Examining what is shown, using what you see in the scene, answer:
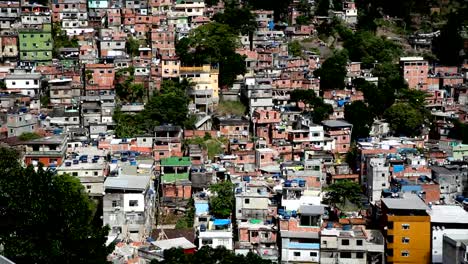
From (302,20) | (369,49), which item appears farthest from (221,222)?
(302,20)

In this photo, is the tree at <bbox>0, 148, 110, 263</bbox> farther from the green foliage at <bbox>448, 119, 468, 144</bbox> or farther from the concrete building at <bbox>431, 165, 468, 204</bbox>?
the green foliage at <bbox>448, 119, 468, 144</bbox>

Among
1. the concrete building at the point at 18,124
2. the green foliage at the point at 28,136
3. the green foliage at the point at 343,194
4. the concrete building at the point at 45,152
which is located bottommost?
the green foliage at the point at 343,194

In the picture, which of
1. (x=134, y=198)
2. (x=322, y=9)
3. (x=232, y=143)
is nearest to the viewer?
(x=134, y=198)

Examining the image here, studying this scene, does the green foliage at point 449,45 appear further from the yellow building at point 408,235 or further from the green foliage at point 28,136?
the green foliage at point 28,136

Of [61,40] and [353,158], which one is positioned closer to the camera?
[353,158]

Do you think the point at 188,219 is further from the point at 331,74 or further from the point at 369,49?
the point at 369,49

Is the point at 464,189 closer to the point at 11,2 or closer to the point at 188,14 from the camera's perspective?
the point at 188,14

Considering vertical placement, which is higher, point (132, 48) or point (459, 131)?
point (132, 48)

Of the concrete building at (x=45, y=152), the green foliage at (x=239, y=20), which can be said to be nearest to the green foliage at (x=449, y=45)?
the green foliage at (x=239, y=20)
